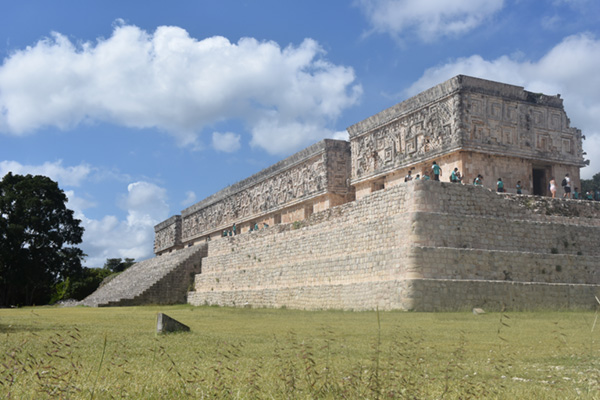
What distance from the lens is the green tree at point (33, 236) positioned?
107 ft

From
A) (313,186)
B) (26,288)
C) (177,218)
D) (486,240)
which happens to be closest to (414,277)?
(486,240)

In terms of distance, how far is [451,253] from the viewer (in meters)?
15.0

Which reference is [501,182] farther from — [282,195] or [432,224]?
[282,195]

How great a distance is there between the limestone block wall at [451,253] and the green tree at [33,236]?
63.9 feet

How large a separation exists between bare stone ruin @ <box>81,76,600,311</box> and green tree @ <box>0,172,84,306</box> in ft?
32.0

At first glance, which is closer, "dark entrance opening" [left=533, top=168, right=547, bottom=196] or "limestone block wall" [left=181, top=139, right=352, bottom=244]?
"dark entrance opening" [left=533, top=168, right=547, bottom=196]

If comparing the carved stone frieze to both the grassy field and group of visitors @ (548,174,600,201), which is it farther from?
the grassy field

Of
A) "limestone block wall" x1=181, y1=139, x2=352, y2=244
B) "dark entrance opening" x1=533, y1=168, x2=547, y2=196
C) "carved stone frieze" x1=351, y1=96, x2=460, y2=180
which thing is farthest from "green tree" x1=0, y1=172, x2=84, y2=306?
"dark entrance opening" x1=533, y1=168, x2=547, y2=196

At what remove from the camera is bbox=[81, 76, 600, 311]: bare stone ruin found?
15.1 m

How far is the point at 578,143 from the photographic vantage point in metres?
22.4

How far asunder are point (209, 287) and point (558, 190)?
49.8 ft

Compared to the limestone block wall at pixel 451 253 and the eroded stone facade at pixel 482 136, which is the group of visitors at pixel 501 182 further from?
the limestone block wall at pixel 451 253

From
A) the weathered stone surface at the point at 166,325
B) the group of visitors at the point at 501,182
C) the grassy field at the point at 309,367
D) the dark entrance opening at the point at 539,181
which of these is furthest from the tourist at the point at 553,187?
the weathered stone surface at the point at 166,325

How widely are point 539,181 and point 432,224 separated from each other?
860 centimetres
